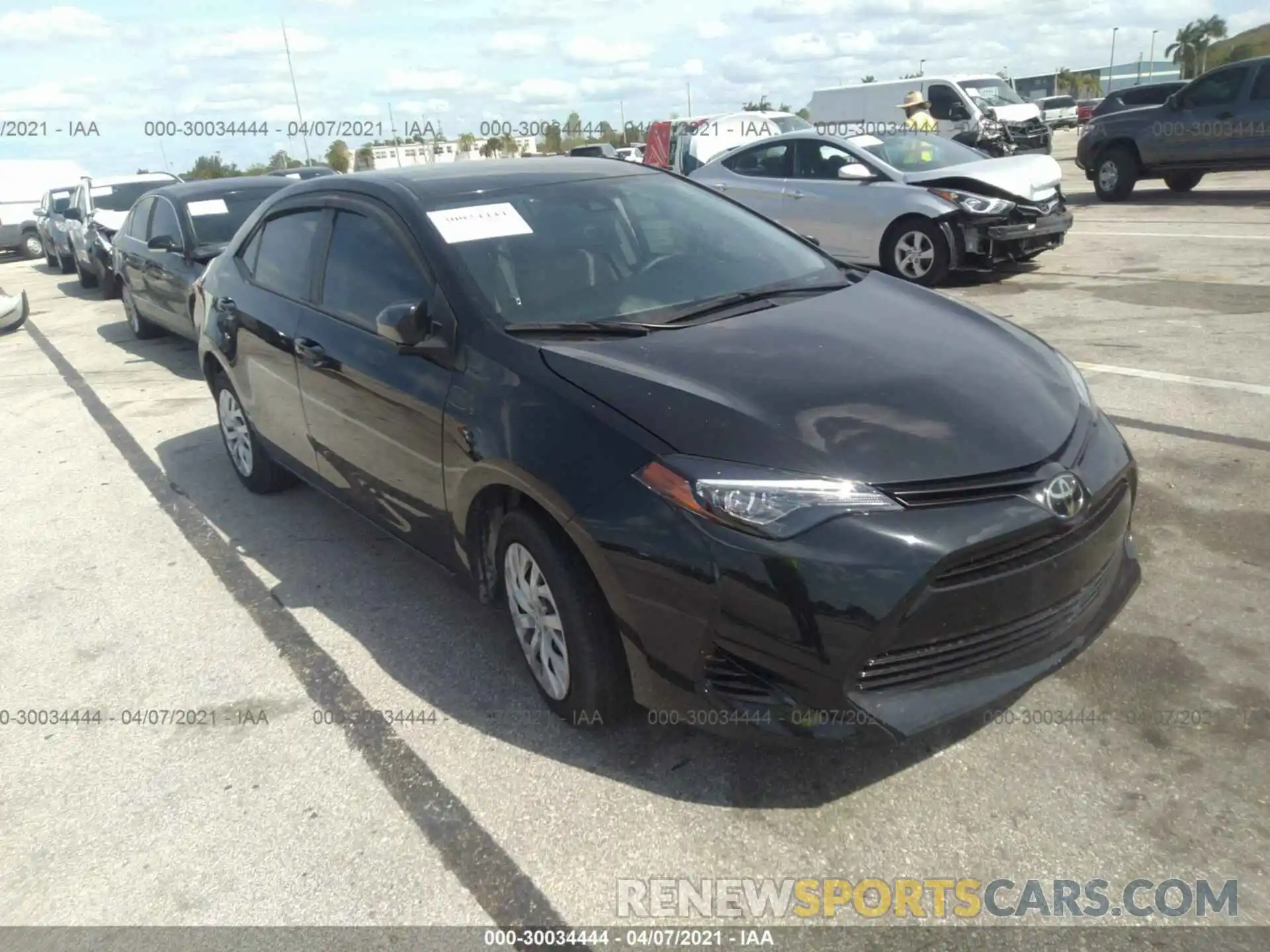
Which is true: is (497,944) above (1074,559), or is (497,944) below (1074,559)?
below

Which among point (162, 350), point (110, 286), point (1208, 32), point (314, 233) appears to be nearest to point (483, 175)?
point (314, 233)

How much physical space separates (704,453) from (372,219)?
81.3 inches

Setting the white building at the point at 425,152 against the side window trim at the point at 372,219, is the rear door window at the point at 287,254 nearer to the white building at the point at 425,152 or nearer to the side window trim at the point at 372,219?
the side window trim at the point at 372,219

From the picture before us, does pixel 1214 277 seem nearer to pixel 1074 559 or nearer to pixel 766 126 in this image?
pixel 1074 559

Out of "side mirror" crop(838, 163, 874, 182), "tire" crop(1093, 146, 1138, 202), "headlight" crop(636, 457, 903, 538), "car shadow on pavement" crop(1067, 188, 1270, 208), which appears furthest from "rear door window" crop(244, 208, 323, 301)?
"tire" crop(1093, 146, 1138, 202)

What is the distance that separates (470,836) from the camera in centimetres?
282

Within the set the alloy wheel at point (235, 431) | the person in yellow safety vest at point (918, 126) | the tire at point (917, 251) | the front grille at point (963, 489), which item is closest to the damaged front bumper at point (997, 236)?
the tire at point (917, 251)

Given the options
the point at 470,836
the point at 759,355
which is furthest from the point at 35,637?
the point at 759,355

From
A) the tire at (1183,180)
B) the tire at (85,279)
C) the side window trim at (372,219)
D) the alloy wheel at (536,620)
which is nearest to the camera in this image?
the alloy wheel at (536,620)

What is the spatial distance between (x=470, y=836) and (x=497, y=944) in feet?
1.35

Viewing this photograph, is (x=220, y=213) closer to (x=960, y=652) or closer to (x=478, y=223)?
(x=478, y=223)

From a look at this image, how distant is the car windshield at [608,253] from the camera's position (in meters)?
3.56

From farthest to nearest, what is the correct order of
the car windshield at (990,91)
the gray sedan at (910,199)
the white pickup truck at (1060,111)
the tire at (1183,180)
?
the white pickup truck at (1060,111) < the car windshield at (990,91) < the tire at (1183,180) < the gray sedan at (910,199)

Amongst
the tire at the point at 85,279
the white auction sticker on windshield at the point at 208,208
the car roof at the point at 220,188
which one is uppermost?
the car roof at the point at 220,188
